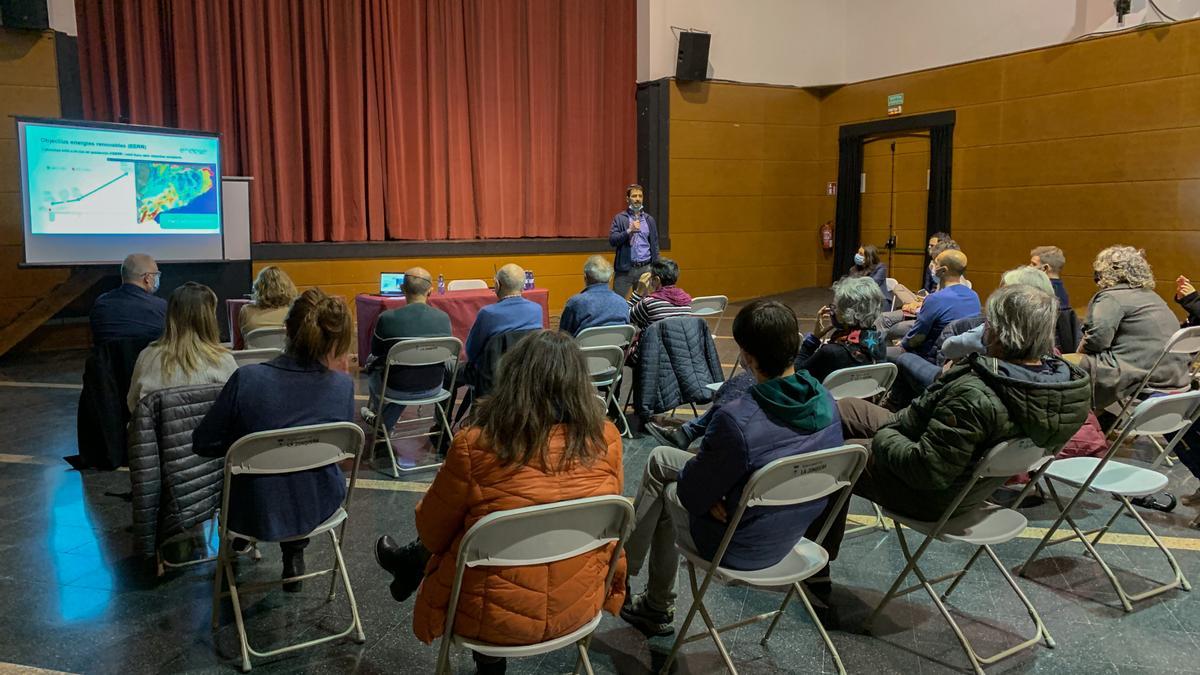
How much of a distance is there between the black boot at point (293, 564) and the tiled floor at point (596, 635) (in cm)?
6

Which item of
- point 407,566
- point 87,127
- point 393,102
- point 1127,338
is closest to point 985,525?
point 407,566

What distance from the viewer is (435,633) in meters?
1.84

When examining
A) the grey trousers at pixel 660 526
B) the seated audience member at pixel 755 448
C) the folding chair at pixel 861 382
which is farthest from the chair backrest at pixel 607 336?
the seated audience member at pixel 755 448

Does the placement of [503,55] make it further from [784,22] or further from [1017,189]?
[1017,189]

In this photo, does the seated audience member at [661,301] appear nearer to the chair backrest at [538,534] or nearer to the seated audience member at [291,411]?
the seated audience member at [291,411]

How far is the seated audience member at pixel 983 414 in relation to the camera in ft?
7.40

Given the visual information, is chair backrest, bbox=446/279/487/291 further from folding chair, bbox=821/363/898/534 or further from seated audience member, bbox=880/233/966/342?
folding chair, bbox=821/363/898/534

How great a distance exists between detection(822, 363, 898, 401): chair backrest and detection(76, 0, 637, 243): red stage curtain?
6684 millimetres

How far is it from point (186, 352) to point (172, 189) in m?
4.80

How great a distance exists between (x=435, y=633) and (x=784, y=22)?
10699 millimetres

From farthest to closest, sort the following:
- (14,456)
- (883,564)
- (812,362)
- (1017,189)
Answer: (1017,189) < (14,456) < (812,362) < (883,564)

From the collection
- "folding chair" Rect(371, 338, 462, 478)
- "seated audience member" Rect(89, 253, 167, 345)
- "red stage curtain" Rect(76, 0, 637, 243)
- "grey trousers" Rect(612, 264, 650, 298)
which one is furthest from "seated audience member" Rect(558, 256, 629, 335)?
"red stage curtain" Rect(76, 0, 637, 243)

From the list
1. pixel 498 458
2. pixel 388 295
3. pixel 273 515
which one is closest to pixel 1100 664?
pixel 498 458

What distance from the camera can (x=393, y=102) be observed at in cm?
876
